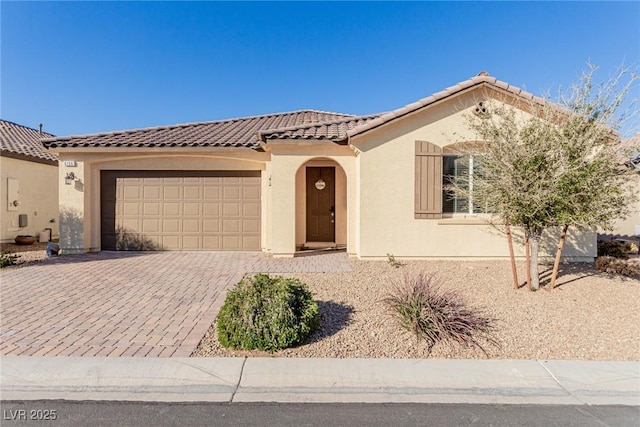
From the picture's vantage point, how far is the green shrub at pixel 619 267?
24.8 ft

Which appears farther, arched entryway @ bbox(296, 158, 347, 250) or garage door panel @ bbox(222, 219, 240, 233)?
arched entryway @ bbox(296, 158, 347, 250)

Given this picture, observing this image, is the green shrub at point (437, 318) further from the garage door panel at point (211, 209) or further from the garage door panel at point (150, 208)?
the garage door panel at point (150, 208)

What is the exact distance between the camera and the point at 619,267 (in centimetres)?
770

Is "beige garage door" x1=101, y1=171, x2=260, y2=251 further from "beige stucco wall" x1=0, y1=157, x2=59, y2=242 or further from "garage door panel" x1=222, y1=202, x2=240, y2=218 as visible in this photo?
"beige stucco wall" x1=0, y1=157, x2=59, y2=242

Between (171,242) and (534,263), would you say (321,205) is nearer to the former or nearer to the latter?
(171,242)

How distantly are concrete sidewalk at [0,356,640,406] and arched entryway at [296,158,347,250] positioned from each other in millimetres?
7486

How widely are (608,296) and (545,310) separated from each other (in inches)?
67.4

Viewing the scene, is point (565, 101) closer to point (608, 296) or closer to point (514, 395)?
point (608, 296)

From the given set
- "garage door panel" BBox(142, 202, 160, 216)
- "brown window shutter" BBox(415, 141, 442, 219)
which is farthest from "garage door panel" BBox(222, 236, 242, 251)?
"brown window shutter" BBox(415, 141, 442, 219)

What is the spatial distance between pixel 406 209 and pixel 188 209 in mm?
6666

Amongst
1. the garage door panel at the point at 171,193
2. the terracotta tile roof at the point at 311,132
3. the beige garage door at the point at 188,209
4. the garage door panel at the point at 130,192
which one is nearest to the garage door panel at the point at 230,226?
the beige garage door at the point at 188,209

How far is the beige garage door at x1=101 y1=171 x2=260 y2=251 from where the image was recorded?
36.0 feet

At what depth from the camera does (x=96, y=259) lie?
9.65m

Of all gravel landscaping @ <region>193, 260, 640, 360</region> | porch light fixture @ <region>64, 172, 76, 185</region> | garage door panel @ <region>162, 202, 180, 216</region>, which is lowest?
gravel landscaping @ <region>193, 260, 640, 360</region>
